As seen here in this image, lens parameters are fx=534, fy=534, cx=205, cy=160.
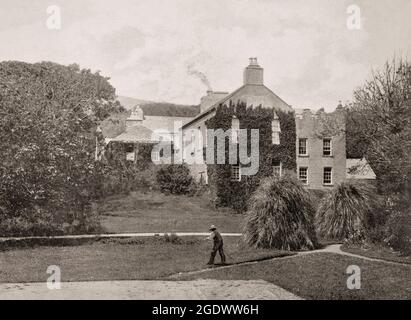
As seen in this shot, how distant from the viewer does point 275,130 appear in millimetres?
43625

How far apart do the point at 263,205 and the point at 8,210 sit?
12084 millimetres

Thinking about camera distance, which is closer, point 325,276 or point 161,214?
point 325,276

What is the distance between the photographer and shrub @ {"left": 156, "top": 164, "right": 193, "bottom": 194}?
149 feet

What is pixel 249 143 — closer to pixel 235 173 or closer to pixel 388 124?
pixel 235 173

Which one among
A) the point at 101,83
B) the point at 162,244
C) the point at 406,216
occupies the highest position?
the point at 101,83

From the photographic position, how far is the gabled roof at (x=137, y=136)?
54938mm

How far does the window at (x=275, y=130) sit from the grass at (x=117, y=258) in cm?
1791

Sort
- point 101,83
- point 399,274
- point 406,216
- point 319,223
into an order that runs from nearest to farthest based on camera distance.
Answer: point 399,274 → point 406,216 → point 319,223 → point 101,83

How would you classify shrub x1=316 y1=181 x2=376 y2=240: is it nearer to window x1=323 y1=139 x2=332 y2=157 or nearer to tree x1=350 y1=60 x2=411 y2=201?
tree x1=350 y1=60 x2=411 y2=201

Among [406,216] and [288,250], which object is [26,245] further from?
[406,216]

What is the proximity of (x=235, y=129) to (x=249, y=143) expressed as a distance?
188cm

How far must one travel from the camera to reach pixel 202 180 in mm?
45906

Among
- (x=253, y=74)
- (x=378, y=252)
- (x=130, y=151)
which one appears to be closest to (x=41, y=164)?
(x=378, y=252)

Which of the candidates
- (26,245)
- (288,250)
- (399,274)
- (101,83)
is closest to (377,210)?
(288,250)
